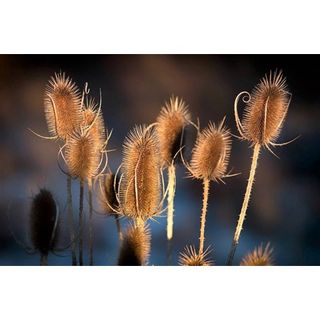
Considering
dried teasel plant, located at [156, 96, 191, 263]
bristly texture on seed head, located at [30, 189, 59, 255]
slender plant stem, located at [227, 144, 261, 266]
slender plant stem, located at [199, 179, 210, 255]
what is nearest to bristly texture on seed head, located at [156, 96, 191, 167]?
dried teasel plant, located at [156, 96, 191, 263]

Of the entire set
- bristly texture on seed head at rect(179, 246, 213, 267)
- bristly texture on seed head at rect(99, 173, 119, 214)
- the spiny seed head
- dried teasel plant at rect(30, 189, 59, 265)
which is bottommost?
bristly texture on seed head at rect(179, 246, 213, 267)

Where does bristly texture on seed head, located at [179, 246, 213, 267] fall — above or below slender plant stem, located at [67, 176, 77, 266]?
below

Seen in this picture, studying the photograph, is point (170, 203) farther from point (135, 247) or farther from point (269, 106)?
point (269, 106)

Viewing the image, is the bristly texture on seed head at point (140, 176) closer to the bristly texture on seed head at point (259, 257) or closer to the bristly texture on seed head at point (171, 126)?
the bristly texture on seed head at point (171, 126)

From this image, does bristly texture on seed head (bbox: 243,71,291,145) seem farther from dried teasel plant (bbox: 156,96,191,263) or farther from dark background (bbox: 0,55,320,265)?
dried teasel plant (bbox: 156,96,191,263)
